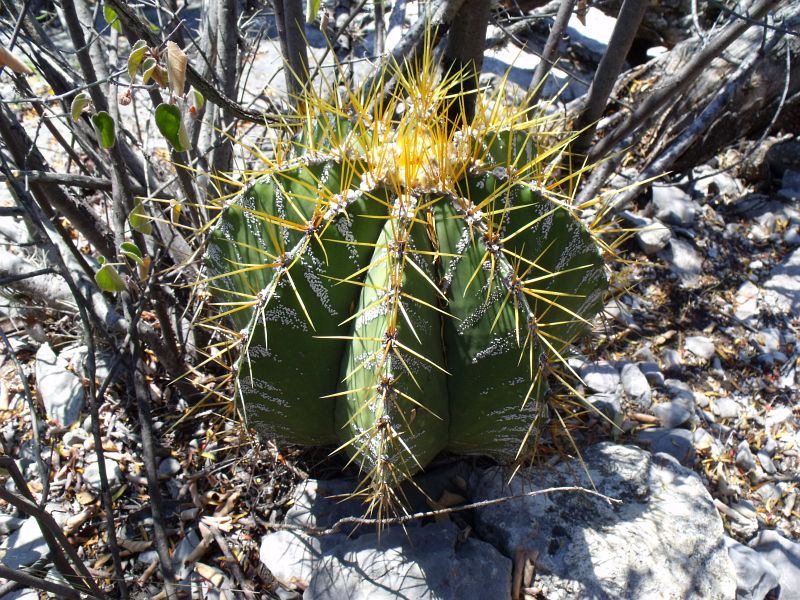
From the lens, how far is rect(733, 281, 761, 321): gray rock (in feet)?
10.0

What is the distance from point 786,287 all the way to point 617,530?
6.17 feet

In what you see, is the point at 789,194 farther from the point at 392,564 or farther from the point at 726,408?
the point at 392,564

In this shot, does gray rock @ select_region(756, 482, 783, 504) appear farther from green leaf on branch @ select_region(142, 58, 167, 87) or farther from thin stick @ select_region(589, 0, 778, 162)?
green leaf on branch @ select_region(142, 58, 167, 87)

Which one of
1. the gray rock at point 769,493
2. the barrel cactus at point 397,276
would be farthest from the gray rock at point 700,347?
the barrel cactus at point 397,276

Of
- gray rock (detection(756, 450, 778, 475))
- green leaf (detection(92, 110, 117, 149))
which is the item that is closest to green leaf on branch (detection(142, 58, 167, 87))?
green leaf (detection(92, 110, 117, 149))

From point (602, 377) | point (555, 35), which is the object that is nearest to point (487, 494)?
point (602, 377)

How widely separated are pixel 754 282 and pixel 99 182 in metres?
2.97

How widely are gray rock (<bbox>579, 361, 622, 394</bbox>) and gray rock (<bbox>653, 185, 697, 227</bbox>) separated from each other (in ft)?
3.67

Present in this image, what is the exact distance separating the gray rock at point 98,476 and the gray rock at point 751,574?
6.44ft

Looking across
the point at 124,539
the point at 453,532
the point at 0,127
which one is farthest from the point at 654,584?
the point at 0,127

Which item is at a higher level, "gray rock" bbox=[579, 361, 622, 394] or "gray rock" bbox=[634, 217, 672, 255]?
"gray rock" bbox=[634, 217, 672, 255]

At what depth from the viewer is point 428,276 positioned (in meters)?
1.51

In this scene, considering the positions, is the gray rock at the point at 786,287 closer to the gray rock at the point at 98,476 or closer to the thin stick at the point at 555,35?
the thin stick at the point at 555,35

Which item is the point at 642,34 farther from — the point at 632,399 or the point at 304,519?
the point at 304,519
